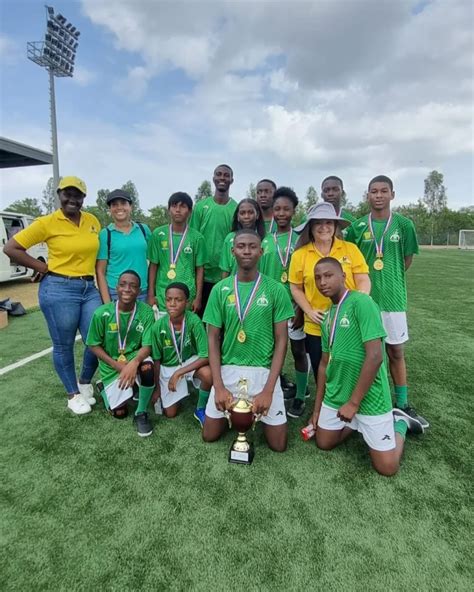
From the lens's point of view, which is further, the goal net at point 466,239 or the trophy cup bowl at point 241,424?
the goal net at point 466,239

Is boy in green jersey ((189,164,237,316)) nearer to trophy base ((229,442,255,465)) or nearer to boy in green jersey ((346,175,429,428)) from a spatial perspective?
boy in green jersey ((346,175,429,428))

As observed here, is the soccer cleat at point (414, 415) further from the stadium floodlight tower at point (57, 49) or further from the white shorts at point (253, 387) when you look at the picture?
the stadium floodlight tower at point (57, 49)

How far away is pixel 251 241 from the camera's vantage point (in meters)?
2.93

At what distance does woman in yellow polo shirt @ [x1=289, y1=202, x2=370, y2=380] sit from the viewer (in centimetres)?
319

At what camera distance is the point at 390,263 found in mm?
3541

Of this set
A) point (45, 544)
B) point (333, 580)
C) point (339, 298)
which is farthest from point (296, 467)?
point (45, 544)

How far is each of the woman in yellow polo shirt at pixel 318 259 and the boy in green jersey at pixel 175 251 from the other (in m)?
1.16

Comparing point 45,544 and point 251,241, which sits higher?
point 251,241

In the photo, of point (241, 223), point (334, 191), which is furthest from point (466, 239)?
point (241, 223)

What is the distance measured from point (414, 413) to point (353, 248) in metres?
1.66

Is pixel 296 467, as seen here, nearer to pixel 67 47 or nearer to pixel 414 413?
pixel 414 413

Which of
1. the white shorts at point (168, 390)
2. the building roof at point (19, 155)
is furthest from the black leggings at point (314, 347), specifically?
the building roof at point (19, 155)

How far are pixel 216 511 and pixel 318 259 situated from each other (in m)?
2.05

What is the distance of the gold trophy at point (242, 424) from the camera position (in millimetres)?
2809
